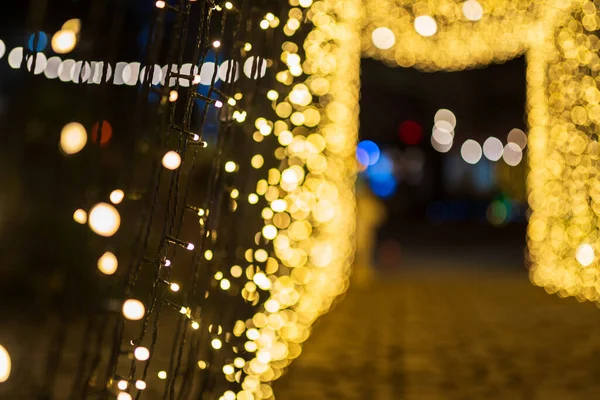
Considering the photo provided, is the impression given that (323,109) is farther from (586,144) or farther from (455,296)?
(455,296)

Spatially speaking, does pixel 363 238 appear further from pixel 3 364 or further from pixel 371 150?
pixel 371 150

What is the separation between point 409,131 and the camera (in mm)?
22453

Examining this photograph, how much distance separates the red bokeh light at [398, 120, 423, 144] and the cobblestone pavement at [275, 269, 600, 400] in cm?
1496

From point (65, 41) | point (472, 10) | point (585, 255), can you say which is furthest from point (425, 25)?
point (65, 41)

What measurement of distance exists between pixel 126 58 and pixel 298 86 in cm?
126

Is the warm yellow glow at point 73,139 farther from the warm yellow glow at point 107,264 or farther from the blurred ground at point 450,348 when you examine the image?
the blurred ground at point 450,348

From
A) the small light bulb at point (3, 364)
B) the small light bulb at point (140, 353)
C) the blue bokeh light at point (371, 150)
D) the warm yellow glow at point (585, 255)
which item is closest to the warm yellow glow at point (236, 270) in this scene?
the small light bulb at point (140, 353)

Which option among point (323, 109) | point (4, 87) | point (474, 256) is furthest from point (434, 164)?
point (4, 87)

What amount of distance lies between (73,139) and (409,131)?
2102 cm

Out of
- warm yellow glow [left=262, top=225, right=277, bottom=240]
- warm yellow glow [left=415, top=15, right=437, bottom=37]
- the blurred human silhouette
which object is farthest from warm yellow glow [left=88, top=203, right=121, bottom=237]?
the blurred human silhouette

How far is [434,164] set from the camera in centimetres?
2323

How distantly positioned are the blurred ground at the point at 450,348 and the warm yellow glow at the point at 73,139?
197 cm

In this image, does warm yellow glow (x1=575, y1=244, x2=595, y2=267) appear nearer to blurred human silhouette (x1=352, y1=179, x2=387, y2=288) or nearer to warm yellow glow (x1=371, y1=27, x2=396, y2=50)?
blurred human silhouette (x1=352, y1=179, x2=387, y2=288)

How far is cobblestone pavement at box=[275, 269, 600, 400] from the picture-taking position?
3748 mm
